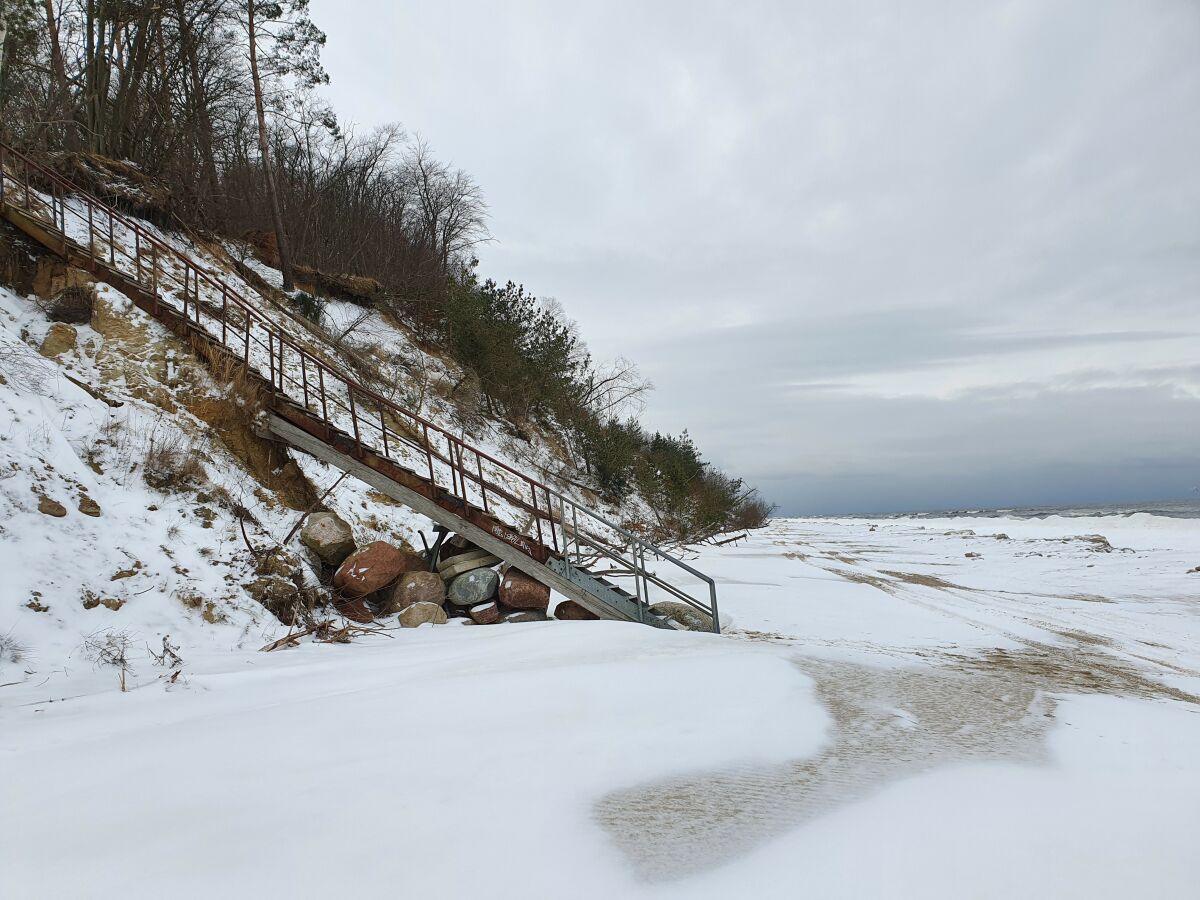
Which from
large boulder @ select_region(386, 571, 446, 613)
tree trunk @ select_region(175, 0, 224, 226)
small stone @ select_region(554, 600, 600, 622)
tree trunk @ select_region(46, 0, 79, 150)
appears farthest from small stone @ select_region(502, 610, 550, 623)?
tree trunk @ select_region(175, 0, 224, 226)

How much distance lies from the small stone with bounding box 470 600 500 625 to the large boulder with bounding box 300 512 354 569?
1.76 meters

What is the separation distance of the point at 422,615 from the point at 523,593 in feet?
4.38

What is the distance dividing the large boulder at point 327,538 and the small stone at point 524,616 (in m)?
2.17

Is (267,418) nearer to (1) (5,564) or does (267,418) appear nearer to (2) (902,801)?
(1) (5,564)

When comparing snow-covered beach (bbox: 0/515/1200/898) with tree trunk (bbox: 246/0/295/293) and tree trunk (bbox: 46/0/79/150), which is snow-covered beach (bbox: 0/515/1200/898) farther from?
tree trunk (bbox: 246/0/295/293)

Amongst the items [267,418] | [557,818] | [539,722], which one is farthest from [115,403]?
[557,818]

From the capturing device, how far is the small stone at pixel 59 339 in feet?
24.9

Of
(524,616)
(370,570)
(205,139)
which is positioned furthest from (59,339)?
(205,139)

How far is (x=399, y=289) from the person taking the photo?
72.1 feet

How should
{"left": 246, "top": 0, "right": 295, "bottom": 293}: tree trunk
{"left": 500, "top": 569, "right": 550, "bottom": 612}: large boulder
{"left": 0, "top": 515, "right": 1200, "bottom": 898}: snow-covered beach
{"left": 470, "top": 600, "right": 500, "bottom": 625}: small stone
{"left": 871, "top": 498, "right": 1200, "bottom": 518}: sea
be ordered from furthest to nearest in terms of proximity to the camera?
{"left": 871, "top": 498, "right": 1200, "bottom": 518}: sea < {"left": 246, "top": 0, "right": 295, "bottom": 293}: tree trunk < {"left": 500, "top": 569, "right": 550, "bottom": 612}: large boulder < {"left": 470, "top": 600, "right": 500, "bottom": 625}: small stone < {"left": 0, "top": 515, "right": 1200, "bottom": 898}: snow-covered beach

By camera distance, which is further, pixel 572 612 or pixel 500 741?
pixel 572 612

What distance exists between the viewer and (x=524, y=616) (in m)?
7.73

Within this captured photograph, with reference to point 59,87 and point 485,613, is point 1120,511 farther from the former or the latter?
point 59,87

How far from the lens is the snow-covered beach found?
1.90 m
